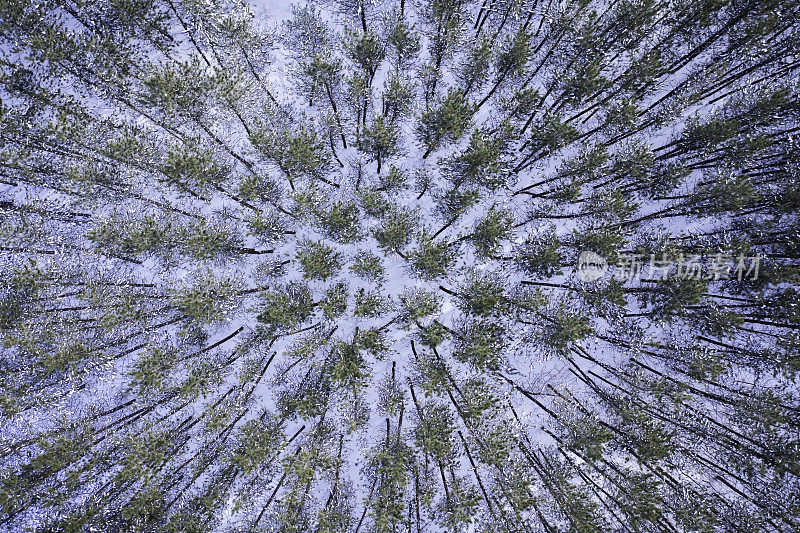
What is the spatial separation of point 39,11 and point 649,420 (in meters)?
25.2

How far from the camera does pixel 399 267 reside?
14.2 m

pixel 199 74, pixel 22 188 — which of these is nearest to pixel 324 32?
pixel 199 74

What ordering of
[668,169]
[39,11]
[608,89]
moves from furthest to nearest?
[608,89] → [668,169] → [39,11]

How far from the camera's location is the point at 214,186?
1308cm

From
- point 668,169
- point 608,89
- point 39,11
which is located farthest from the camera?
point 608,89

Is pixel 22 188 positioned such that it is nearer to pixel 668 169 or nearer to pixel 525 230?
pixel 525 230

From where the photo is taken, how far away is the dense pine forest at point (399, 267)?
39.7ft

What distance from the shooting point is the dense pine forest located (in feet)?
39.7

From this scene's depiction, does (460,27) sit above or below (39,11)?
below

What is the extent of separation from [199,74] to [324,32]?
4.68 metres

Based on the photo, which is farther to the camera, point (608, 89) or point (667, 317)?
point (608, 89)

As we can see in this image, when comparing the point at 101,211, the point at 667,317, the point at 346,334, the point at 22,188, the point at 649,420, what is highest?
the point at 22,188

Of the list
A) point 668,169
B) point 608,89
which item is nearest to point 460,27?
point 608,89

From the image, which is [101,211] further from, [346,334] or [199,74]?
[346,334]
